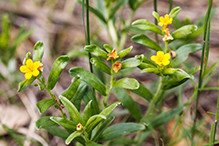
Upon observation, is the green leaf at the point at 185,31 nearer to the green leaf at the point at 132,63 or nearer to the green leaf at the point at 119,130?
the green leaf at the point at 132,63

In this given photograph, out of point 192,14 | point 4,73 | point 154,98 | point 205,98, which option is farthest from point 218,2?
point 4,73

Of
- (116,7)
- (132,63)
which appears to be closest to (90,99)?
(132,63)

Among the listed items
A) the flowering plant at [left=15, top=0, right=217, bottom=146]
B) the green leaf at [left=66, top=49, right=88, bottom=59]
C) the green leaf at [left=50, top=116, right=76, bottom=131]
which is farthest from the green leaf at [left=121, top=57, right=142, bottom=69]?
the green leaf at [left=66, top=49, right=88, bottom=59]

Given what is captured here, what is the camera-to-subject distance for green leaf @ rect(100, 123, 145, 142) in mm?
1190

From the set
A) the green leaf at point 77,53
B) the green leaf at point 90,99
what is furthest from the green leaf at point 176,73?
the green leaf at point 77,53

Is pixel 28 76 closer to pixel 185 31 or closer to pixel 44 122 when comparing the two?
pixel 44 122

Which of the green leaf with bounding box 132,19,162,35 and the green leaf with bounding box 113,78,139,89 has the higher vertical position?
the green leaf with bounding box 132,19,162,35

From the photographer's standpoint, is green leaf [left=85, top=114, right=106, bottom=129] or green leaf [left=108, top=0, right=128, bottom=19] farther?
green leaf [left=108, top=0, right=128, bottom=19]

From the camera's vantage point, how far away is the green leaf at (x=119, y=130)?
1.19 m

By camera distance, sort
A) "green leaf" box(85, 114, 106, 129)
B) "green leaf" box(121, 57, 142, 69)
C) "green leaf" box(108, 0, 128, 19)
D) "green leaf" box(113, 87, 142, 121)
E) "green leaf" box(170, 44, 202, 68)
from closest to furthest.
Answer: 1. "green leaf" box(85, 114, 106, 129)
2. "green leaf" box(121, 57, 142, 69)
3. "green leaf" box(170, 44, 202, 68)
4. "green leaf" box(113, 87, 142, 121)
5. "green leaf" box(108, 0, 128, 19)

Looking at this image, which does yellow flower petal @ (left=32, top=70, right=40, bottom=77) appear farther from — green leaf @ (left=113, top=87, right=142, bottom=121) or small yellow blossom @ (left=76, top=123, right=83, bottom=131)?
green leaf @ (left=113, top=87, right=142, bottom=121)

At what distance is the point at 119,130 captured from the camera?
47.4 inches

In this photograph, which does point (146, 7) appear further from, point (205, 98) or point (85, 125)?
point (85, 125)

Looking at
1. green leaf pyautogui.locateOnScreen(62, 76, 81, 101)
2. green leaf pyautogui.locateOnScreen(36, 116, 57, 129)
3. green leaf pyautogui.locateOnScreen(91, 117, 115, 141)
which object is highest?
green leaf pyautogui.locateOnScreen(62, 76, 81, 101)
